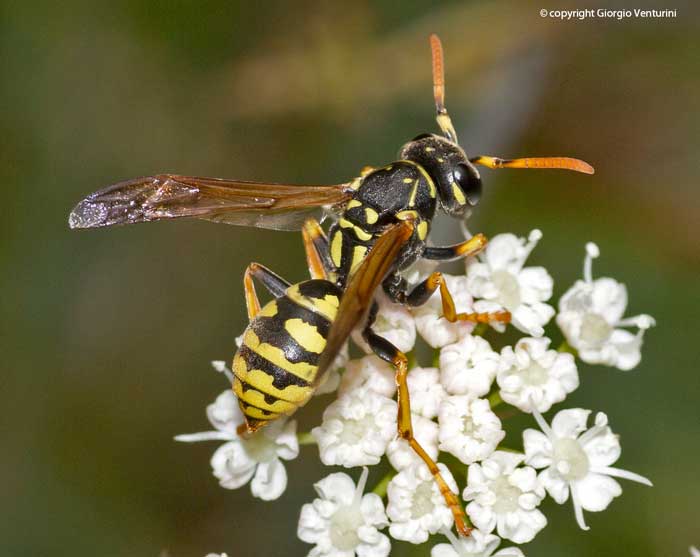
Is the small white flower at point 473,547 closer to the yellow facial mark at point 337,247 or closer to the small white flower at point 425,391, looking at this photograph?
the small white flower at point 425,391

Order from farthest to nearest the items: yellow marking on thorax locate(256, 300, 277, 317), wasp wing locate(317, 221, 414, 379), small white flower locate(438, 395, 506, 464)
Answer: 1. small white flower locate(438, 395, 506, 464)
2. yellow marking on thorax locate(256, 300, 277, 317)
3. wasp wing locate(317, 221, 414, 379)

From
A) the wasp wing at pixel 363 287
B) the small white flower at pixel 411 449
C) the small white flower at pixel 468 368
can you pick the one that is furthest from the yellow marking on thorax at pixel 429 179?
the small white flower at pixel 411 449

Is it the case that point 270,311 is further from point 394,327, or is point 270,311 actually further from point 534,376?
point 534,376

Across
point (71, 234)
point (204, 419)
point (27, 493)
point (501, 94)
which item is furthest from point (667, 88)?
point (27, 493)

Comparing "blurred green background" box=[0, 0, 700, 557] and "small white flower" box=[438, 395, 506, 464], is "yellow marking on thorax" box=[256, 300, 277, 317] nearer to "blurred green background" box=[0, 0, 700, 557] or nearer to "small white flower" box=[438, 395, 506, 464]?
"small white flower" box=[438, 395, 506, 464]

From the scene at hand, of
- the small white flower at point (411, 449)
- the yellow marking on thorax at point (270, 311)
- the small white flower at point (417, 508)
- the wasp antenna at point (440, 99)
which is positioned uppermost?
the wasp antenna at point (440, 99)

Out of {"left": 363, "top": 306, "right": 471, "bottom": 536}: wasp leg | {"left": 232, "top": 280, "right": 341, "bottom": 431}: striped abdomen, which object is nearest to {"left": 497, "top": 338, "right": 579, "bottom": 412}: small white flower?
{"left": 363, "top": 306, "right": 471, "bottom": 536}: wasp leg

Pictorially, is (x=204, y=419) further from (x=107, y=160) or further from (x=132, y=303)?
(x=107, y=160)
